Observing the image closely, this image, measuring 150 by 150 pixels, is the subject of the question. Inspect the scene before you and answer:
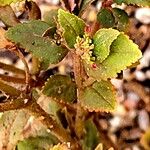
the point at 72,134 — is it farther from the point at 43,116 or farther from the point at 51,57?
the point at 51,57

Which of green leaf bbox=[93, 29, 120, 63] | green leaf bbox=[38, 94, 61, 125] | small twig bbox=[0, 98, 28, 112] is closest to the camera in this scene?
green leaf bbox=[93, 29, 120, 63]

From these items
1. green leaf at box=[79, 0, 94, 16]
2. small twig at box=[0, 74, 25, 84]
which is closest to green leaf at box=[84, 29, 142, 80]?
green leaf at box=[79, 0, 94, 16]

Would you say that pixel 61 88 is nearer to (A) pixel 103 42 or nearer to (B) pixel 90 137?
(A) pixel 103 42

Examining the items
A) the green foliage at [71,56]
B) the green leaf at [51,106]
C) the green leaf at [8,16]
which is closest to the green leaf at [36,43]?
the green foliage at [71,56]

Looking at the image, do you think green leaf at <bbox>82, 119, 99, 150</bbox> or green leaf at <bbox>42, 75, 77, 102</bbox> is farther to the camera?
green leaf at <bbox>82, 119, 99, 150</bbox>

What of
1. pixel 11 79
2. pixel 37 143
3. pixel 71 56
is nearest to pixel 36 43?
pixel 71 56

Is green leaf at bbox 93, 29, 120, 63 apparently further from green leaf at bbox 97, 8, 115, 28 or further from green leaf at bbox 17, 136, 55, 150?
green leaf at bbox 17, 136, 55, 150
